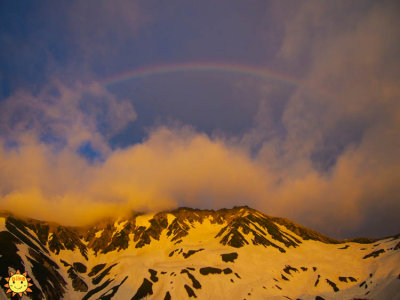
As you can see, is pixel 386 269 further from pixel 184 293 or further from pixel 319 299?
pixel 184 293

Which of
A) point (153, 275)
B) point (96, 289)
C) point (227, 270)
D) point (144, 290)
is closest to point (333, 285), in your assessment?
point (227, 270)

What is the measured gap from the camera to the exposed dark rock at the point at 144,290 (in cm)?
14425

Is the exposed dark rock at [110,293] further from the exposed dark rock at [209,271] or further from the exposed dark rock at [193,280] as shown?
the exposed dark rock at [209,271]

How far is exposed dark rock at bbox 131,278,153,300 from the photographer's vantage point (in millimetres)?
144250

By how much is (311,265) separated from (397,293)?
121m

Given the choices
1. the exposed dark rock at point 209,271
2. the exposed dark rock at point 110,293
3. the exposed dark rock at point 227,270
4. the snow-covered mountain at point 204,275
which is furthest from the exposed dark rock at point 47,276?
the exposed dark rock at point 227,270

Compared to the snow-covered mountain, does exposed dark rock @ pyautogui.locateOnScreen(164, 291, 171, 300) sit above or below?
below

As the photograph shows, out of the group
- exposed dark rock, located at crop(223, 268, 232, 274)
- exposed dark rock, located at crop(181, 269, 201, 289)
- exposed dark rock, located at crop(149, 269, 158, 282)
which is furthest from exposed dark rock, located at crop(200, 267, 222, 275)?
exposed dark rock, located at crop(149, 269, 158, 282)

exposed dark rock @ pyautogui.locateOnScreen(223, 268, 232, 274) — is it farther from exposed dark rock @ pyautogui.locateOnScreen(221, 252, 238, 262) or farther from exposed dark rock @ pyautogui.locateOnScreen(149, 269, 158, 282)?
exposed dark rock @ pyautogui.locateOnScreen(149, 269, 158, 282)

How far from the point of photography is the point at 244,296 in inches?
5856

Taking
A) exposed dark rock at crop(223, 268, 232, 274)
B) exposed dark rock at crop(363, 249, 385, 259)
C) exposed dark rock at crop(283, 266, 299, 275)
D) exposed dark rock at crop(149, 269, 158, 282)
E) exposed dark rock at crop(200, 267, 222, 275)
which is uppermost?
exposed dark rock at crop(363, 249, 385, 259)

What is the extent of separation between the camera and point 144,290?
149 m

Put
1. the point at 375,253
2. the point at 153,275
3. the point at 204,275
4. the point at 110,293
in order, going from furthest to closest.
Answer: the point at 375,253
the point at 204,275
the point at 153,275
the point at 110,293

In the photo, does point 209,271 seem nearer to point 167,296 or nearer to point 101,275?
point 167,296
